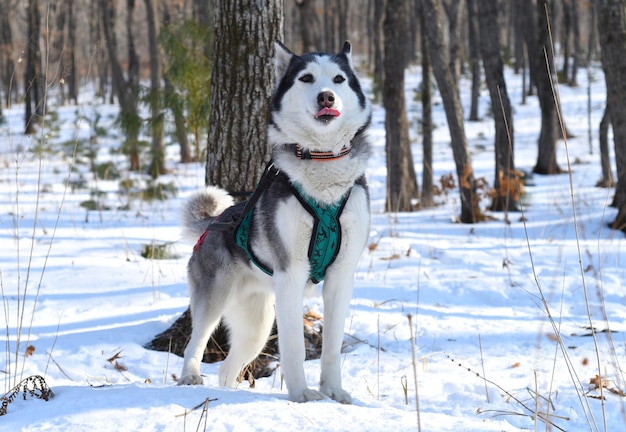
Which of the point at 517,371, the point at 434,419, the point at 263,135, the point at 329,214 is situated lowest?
the point at 517,371

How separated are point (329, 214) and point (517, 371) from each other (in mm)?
1810

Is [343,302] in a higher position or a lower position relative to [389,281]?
higher

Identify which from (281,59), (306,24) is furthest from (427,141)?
(281,59)

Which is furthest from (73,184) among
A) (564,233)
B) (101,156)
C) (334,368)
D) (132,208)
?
(334,368)

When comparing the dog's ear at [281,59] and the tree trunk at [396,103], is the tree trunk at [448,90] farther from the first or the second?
the dog's ear at [281,59]

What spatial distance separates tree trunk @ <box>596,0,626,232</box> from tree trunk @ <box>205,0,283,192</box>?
485cm

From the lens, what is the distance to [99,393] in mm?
2688

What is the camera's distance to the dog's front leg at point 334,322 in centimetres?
310

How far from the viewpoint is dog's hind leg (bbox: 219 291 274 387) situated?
3.72 meters

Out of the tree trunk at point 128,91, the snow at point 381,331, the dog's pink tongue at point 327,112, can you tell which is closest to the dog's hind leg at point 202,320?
the snow at point 381,331

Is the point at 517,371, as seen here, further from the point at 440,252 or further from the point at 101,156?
the point at 101,156

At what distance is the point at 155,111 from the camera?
1206 centimetres

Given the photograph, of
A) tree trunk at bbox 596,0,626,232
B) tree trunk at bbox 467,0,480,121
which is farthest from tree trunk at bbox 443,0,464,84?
tree trunk at bbox 596,0,626,232

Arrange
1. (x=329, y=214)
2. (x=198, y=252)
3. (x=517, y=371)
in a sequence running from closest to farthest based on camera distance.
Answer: (x=329, y=214) < (x=198, y=252) < (x=517, y=371)
